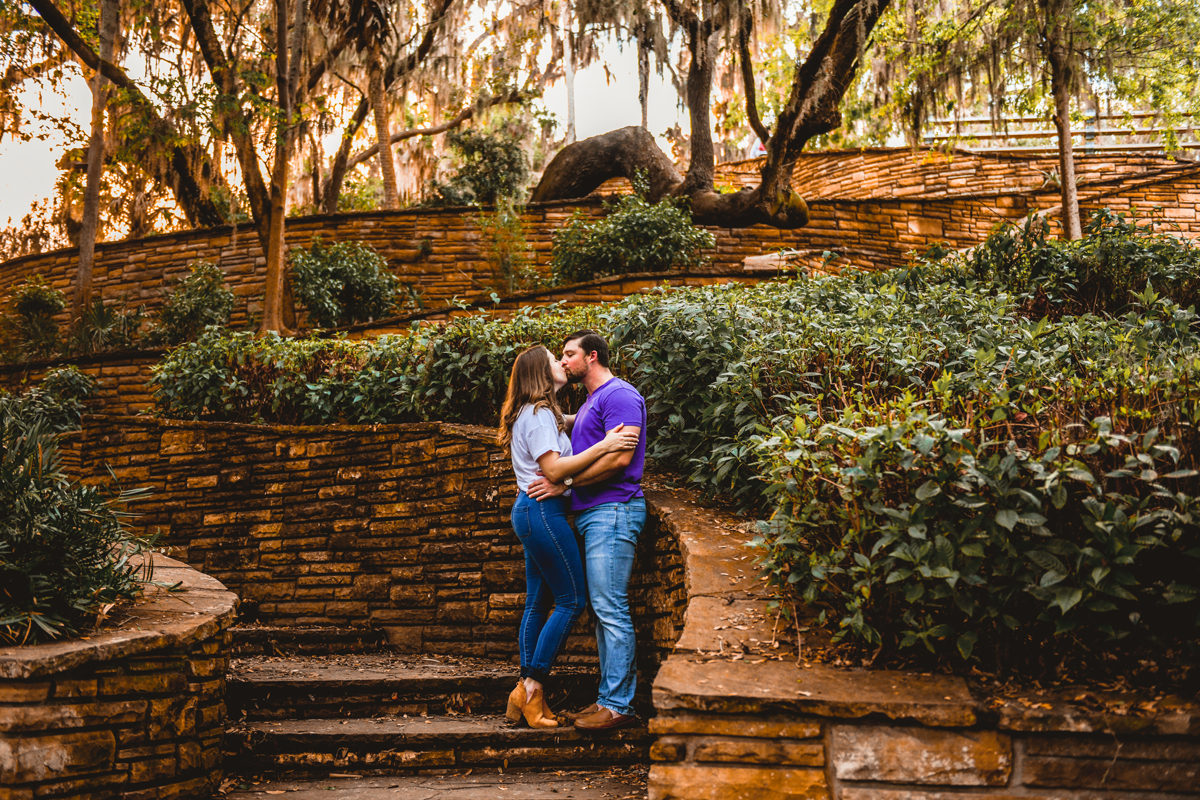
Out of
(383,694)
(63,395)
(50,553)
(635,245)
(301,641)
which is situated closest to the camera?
(50,553)

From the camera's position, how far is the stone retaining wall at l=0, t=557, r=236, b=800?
2.71 meters

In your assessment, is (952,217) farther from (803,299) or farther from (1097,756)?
(1097,756)

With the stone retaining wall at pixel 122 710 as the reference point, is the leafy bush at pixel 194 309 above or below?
above

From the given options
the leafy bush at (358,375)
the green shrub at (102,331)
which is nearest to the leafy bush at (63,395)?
the green shrub at (102,331)

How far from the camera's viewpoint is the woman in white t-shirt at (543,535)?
3.38 m

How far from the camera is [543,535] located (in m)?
3.44

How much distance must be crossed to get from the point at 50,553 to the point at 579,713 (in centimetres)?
220

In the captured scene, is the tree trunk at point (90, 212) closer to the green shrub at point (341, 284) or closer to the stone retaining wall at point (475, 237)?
the stone retaining wall at point (475, 237)

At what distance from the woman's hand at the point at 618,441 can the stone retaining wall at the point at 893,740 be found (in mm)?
1175

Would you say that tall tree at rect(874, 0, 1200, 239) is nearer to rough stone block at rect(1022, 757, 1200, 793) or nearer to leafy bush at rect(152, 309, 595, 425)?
leafy bush at rect(152, 309, 595, 425)

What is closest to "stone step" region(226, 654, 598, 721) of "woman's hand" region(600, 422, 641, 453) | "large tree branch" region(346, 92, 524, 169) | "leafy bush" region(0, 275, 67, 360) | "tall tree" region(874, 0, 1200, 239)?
"woman's hand" region(600, 422, 641, 453)

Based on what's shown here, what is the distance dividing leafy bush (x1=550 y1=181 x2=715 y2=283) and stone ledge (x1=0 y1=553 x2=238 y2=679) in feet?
20.3

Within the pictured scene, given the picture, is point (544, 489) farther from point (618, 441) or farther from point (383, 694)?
point (383, 694)

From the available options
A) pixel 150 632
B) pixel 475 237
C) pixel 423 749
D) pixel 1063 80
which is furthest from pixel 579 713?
pixel 1063 80
